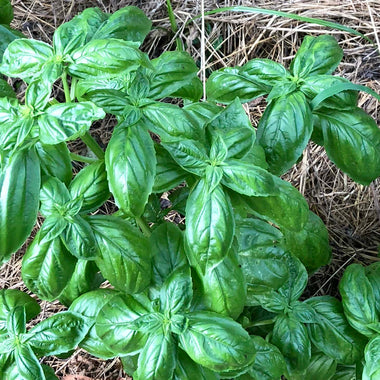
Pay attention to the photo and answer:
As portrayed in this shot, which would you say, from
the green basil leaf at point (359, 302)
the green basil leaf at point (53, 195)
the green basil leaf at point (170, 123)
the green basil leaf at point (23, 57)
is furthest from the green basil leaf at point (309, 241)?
the green basil leaf at point (23, 57)

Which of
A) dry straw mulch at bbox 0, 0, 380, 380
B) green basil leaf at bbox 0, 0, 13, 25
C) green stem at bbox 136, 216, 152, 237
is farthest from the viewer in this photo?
dry straw mulch at bbox 0, 0, 380, 380

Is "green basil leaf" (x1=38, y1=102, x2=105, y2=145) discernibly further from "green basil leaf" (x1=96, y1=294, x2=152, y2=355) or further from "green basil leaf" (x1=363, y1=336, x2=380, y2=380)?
"green basil leaf" (x1=363, y1=336, x2=380, y2=380)

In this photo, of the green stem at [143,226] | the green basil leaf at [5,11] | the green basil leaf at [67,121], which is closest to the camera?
the green basil leaf at [67,121]

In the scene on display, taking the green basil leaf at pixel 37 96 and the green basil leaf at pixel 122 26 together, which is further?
the green basil leaf at pixel 122 26

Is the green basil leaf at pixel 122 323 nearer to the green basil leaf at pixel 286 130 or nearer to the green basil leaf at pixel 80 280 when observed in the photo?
the green basil leaf at pixel 80 280

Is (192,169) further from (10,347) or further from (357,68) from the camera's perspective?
(357,68)

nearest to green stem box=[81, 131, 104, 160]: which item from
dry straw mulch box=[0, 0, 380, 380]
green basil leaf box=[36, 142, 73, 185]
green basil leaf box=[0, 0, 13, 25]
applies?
green basil leaf box=[36, 142, 73, 185]

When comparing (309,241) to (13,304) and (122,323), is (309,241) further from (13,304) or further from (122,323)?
(13,304)

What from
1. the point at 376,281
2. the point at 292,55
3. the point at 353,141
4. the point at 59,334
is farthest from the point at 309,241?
the point at 292,55
